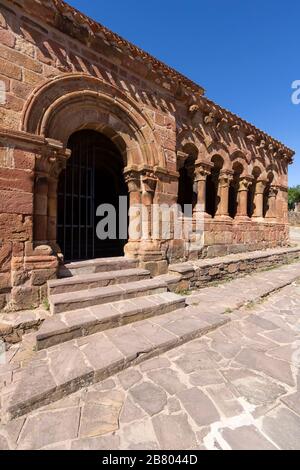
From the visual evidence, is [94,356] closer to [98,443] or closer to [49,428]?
[49,428]

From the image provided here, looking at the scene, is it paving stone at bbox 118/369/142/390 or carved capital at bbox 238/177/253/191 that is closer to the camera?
paving stone at bbox 118/369/142/390

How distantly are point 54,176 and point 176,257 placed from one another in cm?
302

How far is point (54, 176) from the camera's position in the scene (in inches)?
142

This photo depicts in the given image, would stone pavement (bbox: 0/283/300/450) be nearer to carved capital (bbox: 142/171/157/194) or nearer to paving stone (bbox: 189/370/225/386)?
paving stone (bbox: 189/370/225/386)

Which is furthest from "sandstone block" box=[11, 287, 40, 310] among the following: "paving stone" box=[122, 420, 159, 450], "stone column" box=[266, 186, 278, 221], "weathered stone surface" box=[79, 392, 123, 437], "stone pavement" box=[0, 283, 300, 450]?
"stone column" box=[266, 186, 278, 221]

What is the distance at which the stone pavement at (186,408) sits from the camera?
153 centimetres

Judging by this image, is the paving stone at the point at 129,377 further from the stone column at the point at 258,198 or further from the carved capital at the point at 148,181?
the stone column at the point at 258,198

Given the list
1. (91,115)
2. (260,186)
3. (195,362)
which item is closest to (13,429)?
(195,362)

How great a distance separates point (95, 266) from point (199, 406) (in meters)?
2.64

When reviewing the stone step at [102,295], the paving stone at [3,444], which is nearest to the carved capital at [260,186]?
the stone step at [102,295]

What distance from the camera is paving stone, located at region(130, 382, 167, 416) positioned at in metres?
1.79

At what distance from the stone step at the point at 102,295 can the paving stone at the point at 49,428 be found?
1305 mm

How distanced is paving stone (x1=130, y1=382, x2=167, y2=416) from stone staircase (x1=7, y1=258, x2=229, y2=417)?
1.03 feet
